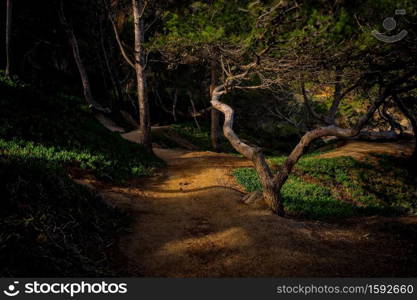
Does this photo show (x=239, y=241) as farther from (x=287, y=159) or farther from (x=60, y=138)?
(x=60, y=138)

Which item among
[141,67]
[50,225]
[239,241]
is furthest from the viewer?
[141,67]

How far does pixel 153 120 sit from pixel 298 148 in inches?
924

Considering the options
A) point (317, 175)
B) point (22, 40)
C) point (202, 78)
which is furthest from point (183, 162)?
point (202, 78)

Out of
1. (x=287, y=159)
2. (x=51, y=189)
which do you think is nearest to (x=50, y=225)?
(x=51, y=189)

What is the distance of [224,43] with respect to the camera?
7328 mm

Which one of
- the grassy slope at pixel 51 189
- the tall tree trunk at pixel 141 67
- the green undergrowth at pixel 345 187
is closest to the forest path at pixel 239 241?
the grassy slope at pixel 51 189

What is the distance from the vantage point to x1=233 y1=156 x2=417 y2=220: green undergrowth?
896cm

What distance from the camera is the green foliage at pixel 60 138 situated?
8.05 meters

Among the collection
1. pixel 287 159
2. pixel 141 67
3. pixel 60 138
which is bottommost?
pixel 287 159

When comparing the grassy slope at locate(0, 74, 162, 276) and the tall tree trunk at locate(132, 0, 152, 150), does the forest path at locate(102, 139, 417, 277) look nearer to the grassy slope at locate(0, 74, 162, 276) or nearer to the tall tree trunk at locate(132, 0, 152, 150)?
the grassy slope at locate(0, 74, 162, 276)

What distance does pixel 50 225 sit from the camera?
13.1ft

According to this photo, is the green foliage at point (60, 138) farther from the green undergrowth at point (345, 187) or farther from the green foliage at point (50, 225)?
the green undergrowth at point (345, 187)

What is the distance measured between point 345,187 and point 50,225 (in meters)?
11.3

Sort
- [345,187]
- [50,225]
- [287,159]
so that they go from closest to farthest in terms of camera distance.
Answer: [50,225]
[287,159]
[345,187]
